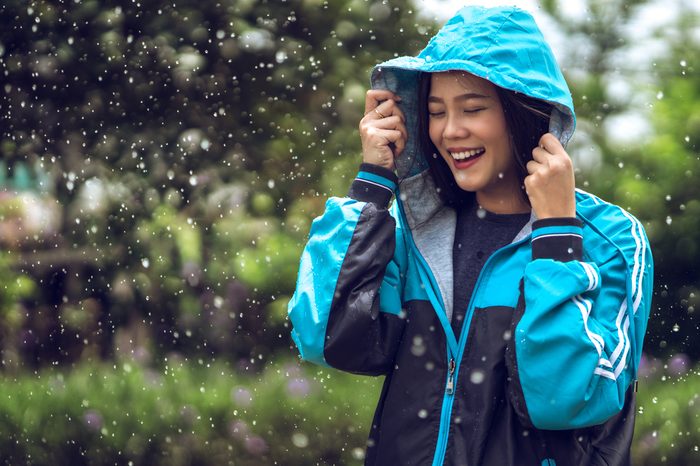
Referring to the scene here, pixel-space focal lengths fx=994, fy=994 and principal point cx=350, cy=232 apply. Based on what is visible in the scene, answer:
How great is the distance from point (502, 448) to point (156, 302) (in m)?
4.18

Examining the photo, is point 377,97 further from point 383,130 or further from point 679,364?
point 679,364

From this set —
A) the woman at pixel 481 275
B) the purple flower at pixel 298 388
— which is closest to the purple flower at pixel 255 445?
the purple flower at pixel 298 388

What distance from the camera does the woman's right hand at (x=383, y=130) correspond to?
238cm

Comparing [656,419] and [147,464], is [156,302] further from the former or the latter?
[656,419]

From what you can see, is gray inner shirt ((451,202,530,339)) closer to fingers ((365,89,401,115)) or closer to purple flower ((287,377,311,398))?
fingers ((365,89,401,115))

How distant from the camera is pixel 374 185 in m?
2.36

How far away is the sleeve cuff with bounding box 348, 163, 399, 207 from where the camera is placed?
7.72 ft

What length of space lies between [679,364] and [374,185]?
3357mm

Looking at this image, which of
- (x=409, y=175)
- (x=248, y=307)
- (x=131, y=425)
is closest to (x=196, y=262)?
(x=248, y=307)

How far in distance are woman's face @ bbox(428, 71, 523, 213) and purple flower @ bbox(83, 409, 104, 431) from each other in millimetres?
3403

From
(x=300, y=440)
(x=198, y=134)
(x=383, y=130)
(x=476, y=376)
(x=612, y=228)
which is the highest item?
(x=198, y=134)

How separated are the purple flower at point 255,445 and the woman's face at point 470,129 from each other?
279 cm

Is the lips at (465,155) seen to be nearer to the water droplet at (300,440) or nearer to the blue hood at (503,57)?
the blue hood at (503,57)

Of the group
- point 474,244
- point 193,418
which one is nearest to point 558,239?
point 474,244
